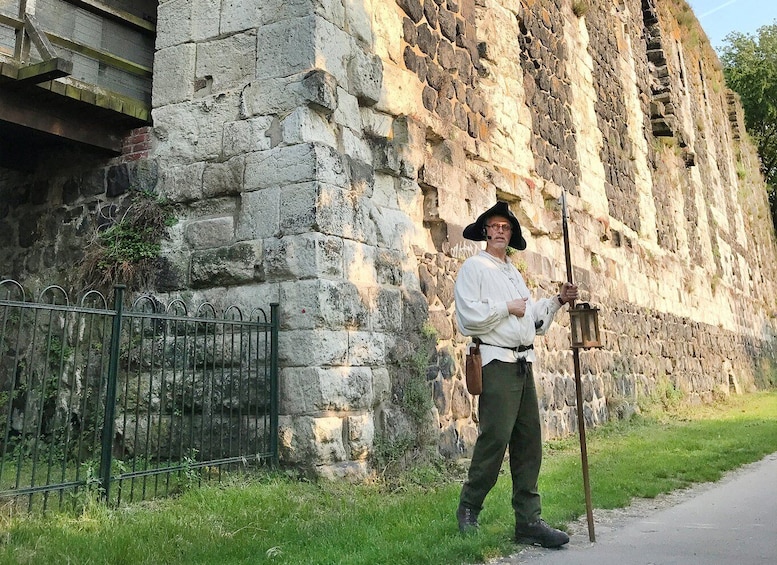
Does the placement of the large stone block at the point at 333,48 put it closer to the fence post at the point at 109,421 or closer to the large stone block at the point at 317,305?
the large stone block at the point at 317,305

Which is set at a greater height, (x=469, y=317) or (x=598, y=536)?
(x=469, y=317)

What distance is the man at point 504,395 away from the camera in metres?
4.24

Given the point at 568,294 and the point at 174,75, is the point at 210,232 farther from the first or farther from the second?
the point at 568,294

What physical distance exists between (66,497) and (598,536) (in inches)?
127

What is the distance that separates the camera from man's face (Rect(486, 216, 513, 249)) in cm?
466

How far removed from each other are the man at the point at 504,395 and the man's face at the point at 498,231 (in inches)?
5.5

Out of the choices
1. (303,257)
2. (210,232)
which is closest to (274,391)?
(303,257)

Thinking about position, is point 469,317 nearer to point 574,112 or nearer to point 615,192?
point 574,112

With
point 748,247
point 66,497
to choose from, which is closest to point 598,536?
point 66,497

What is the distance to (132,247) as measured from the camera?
6.28 m

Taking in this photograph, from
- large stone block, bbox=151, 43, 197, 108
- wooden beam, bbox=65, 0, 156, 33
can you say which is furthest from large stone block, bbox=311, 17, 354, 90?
wooden beam, bbox=65, 0, 156, 33

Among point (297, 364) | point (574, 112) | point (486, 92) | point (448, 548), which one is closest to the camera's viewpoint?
point (448, 548)

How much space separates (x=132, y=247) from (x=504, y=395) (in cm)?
356

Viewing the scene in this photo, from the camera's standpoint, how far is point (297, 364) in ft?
17.7
